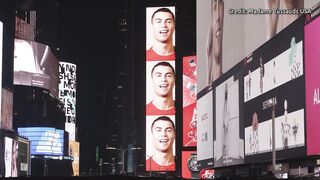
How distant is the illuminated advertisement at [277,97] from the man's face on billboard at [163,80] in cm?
3870

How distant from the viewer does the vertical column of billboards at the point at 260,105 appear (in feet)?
35.8

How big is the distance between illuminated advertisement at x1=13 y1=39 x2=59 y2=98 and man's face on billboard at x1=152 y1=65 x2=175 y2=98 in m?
22.7

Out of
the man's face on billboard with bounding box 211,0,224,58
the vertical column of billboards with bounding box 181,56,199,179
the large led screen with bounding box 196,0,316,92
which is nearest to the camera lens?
the large led screen with bounding box 196,0,316,92

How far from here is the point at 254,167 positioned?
46.1 ft

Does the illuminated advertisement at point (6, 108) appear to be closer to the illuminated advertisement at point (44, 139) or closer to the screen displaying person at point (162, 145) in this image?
the screen displaying person at point (162, 145)

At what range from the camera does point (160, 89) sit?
174ft

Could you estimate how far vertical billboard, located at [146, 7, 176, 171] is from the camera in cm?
5238

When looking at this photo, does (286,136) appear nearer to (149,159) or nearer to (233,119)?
(233,119)

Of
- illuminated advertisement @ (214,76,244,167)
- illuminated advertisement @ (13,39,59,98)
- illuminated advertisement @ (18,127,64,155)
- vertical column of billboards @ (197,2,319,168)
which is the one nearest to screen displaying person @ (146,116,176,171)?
illuminated advertisement @ (13,39,59,98)

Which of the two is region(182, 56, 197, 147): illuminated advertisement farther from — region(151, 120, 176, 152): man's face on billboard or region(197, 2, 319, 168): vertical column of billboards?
region(197, 2, 319, 168): vertical column of billboards

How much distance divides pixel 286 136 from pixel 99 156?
132971 millimetres

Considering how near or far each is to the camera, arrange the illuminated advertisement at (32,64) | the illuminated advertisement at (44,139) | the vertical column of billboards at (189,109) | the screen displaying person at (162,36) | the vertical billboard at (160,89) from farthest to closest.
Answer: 1. the illuminated advertisement at (44,139)
2. the illuminated advertisement at (32,64)
3. the screen displaying person at (162,36)
4. the vertical billboard at (160,89)
5. the vertical column of billboards at (189,109)

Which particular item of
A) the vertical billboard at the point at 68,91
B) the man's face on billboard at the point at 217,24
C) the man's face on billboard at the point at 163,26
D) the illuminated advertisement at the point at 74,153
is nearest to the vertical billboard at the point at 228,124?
the man's face on billboard at the point at 217,24

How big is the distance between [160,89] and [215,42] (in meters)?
35.7
